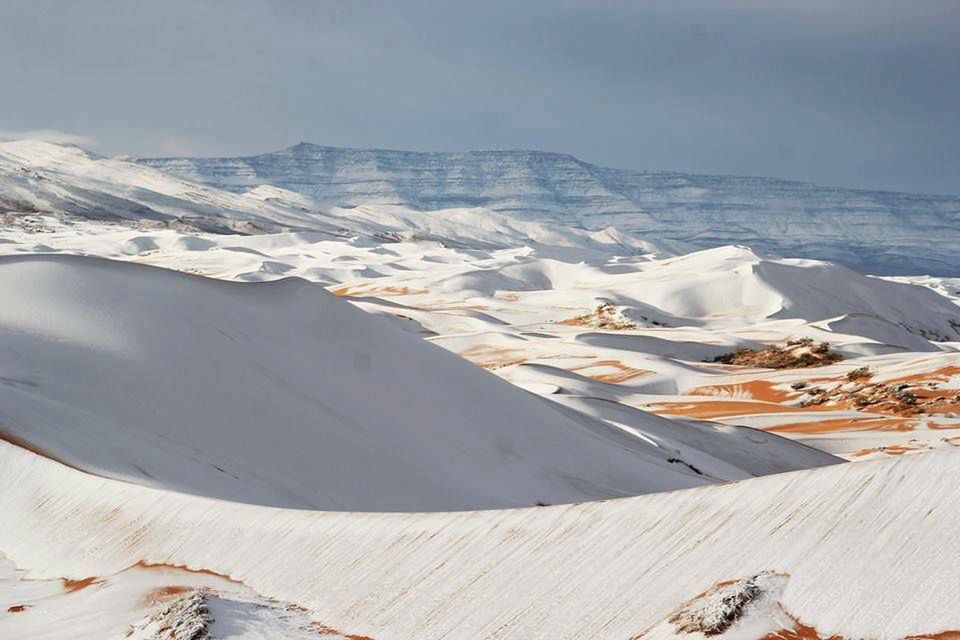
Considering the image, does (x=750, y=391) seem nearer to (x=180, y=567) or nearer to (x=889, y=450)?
(x=889, y=450)

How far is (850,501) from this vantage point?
5.03m

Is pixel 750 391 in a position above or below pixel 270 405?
below

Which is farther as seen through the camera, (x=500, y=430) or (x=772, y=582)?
(x=500, y=430)

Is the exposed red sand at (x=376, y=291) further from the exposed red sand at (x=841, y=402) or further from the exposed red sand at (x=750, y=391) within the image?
the exposed red sand at (x=841, y=402)

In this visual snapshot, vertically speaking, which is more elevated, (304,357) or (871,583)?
(871,583)

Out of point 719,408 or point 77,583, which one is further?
point 719,408

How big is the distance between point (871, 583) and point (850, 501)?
0.60 meters

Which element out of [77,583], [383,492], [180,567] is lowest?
[383,492]

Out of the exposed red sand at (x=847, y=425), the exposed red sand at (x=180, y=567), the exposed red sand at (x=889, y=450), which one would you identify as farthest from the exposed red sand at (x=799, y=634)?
the exposed red sand at (x=847, y=425)

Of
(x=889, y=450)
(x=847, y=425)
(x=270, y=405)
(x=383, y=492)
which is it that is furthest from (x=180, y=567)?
(x=847, y=425)

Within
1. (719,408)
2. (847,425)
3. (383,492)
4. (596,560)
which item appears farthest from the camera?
(719,408)

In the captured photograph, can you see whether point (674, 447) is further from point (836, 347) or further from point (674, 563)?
point (836, 347)

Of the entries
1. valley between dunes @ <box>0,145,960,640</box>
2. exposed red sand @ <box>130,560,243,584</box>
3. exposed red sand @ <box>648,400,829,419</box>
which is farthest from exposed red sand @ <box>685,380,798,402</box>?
exposed red sand @ <box>130,560,243,584</box>

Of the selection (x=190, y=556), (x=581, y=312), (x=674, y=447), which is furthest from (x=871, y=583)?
(x=581, y=312)
